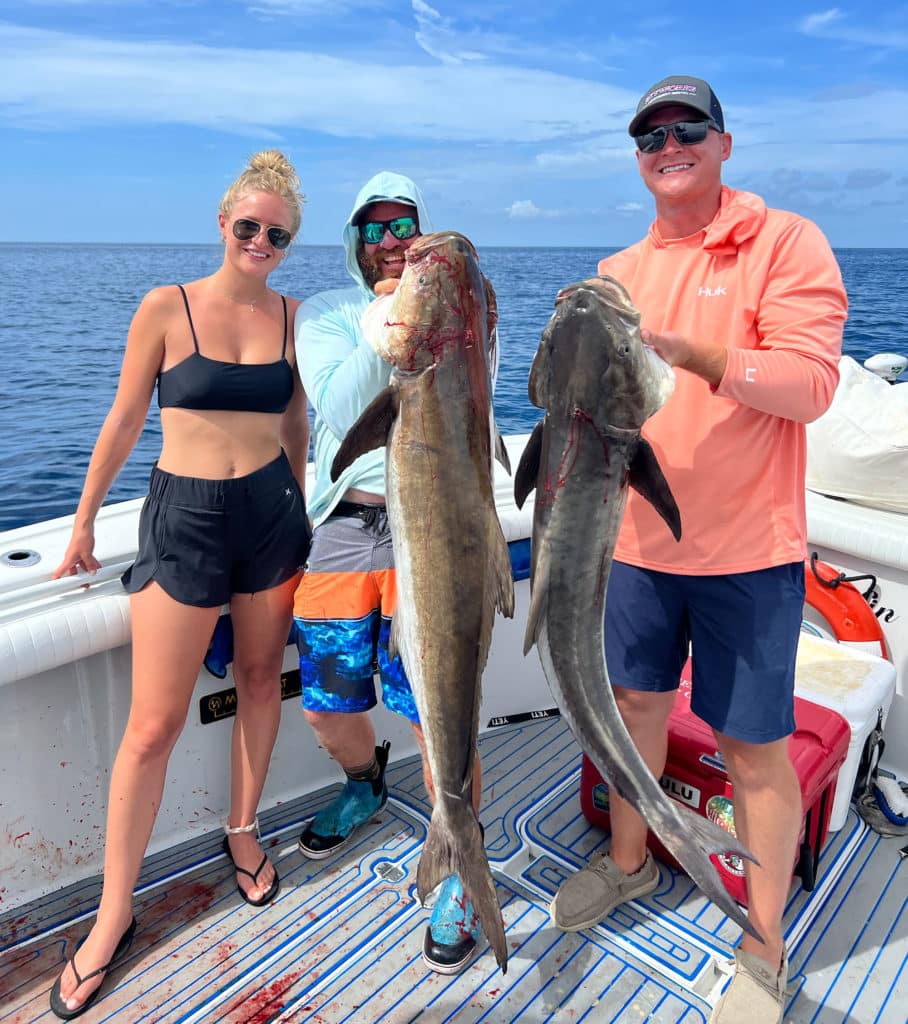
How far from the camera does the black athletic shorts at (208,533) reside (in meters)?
2.86

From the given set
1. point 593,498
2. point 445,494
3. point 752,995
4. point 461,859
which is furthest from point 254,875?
point 593,498

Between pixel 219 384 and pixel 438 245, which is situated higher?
pixel 438 245

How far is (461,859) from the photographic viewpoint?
235cm

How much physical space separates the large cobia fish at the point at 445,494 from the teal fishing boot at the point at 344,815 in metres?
1.39

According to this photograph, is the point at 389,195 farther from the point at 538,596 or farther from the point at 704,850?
the point at 704,850

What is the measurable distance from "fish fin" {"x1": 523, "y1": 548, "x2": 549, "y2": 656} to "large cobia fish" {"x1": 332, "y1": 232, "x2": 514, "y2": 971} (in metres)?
0.11

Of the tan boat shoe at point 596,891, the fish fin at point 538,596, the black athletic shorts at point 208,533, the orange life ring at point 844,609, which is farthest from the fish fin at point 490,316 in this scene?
the orange life ring at point 844,609

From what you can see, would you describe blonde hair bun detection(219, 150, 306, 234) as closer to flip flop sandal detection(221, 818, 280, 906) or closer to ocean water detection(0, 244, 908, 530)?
flip flop sandal detection(221, 818, 280, 906)

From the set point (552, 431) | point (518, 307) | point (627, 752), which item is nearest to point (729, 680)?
point (627, 752)

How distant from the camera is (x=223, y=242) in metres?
3.02

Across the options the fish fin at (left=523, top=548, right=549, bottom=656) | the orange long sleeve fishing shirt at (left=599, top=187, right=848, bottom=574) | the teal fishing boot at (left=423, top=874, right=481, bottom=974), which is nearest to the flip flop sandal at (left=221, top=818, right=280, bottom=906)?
the teal fishing boot at (left=423, top=874, right=481, bottom=974)

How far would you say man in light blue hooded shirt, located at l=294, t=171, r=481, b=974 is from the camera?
2824mm

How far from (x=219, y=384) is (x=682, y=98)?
174cm

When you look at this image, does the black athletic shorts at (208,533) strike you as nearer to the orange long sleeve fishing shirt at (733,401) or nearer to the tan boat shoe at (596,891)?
the orange long sleeve fishing shirt at (733,401)
